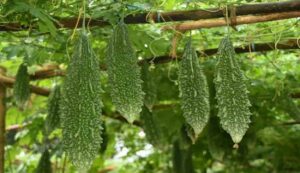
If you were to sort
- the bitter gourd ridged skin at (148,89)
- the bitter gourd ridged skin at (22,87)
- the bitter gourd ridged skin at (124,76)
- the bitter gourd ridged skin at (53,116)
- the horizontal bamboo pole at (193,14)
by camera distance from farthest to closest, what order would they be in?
1. the bitter gourd ridged skin at (22,87)
2. the bitter gourd ridged skin at (53,116)
3. the bitter gourd ridged skin at (148,89)
4. the horizontal bamboo pole at (193,14)
5. the bitter gourd ridged skin at (124,76)

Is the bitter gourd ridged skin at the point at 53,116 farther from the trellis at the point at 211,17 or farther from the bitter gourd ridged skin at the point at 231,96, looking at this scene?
the bitter gourd ridged skin at the point at 231,96

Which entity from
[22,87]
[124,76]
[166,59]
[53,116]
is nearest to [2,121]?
[22,87]

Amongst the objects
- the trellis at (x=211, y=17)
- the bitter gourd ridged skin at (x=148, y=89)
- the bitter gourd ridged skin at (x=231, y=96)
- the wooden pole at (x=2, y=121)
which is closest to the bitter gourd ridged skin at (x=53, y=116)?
the wooden pole at (x=2, y=121)

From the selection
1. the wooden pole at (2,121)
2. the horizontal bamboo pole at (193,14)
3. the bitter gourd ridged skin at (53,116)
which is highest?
the horizontal bamboo pole at (193,14)

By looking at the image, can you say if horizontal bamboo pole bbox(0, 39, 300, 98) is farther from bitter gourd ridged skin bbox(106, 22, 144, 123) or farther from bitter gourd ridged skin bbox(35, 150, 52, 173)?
bitter gourd ridged skin bbox(106, 22, 144, 123)

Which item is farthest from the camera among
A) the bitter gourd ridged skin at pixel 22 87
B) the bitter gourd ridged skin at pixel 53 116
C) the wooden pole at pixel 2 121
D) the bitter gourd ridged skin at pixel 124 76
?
the wooden pole at pixel 2 121

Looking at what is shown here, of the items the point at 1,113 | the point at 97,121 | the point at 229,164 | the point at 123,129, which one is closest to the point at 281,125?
the point at 229,164

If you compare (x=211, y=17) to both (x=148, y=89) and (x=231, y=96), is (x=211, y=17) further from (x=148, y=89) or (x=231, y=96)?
(x=148, y=89)

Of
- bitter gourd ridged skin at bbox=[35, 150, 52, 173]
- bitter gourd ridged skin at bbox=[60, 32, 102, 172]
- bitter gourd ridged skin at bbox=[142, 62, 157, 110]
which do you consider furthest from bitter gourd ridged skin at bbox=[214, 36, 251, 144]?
bitter gourd ridged skin at bbox=[35, 150, 52, 173]
